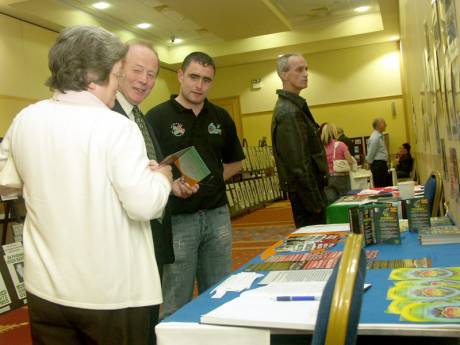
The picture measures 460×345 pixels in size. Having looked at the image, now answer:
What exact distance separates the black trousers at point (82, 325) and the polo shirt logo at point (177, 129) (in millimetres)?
1148

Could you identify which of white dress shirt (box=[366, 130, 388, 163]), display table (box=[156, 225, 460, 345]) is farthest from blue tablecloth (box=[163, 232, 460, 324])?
white dress shirt (box=[366, 130, 388, 163])

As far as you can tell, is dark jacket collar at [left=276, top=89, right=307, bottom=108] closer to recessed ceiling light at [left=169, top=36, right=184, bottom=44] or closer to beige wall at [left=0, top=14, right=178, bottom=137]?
beige wall at [left=0, top=14, right=178, bottom=137]

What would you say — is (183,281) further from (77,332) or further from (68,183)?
(68,183)

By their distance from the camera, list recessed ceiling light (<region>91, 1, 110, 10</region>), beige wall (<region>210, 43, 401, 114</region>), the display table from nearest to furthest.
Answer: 1. the display table
2. recessed ceiling light (<region>91, 1, 110, 10</region>)
3. beige wall (<region>210, 43, 401, 114</region>)

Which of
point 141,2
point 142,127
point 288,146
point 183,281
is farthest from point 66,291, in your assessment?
point 141,2

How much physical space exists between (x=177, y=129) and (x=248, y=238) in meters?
4.77

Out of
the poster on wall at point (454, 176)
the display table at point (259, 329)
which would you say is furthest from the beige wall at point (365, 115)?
the display table at point (259, 329)

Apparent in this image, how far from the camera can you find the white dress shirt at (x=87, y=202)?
4.66ft

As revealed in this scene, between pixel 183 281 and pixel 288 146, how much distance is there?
1061 millimetres

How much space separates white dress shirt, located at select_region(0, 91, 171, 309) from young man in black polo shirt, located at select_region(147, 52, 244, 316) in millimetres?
930

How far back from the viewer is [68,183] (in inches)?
56.4

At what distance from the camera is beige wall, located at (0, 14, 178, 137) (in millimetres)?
8211

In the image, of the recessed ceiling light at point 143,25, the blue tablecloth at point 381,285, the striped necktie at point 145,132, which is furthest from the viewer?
the recessed ceiling light at point 143,25

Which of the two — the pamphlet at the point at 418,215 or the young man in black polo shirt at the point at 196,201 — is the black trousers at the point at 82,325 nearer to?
the young man in black polo shirt at the point at 196,201
